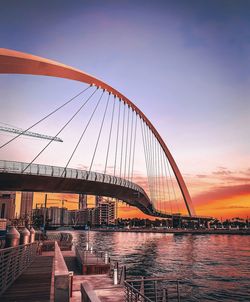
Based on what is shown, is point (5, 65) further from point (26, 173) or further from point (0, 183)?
point (0, 183)

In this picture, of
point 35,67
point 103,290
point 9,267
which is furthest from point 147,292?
point 35,67

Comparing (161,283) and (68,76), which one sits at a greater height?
(68,76)

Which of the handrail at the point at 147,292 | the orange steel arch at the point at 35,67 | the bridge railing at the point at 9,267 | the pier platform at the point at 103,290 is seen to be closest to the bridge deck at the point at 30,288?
the bridge railing at the point at 9,267

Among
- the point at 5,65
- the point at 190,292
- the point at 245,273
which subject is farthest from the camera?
the point at 245,273

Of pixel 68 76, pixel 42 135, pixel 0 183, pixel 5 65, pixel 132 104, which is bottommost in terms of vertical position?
pixel 0 183

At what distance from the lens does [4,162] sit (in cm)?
3131

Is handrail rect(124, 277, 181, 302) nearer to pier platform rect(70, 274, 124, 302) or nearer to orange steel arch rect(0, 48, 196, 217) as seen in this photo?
pier platform rect(70, 274, 124, 302)

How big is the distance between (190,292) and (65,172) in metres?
20.5

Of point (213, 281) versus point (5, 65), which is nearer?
point (5, 65)

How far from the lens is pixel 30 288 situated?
9875 millimetres

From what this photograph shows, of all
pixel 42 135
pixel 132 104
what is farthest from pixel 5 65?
pixel 42 135

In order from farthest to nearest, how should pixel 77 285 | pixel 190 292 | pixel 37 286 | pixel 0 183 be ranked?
pixel 0 183 < pixel 190 292 < pixel 77 285 < pixel 37 286

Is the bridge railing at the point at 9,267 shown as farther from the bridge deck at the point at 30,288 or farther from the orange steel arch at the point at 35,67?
the orange steel arch at the point at 35,67

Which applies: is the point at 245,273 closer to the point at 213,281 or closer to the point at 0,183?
the point at 213,281
